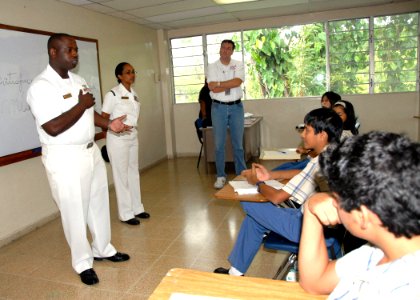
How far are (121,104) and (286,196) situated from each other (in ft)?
7.24

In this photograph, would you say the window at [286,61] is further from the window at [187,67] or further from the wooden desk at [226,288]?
the wooden desk at [226,288]

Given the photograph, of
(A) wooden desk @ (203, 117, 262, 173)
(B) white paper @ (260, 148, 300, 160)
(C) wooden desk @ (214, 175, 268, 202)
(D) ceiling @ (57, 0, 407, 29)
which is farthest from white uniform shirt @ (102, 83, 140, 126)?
(A) wooden desk @ (203, 117, 262, 173)

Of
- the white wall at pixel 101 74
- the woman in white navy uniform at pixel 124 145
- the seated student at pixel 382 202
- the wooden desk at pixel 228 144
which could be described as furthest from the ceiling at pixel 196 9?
the seated student at pixel 382 202

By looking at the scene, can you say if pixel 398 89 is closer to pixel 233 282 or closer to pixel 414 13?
pixel 414 13

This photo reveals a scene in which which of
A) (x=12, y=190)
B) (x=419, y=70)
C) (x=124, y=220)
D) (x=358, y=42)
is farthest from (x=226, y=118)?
(x=419, y=70)

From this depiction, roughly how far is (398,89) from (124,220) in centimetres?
541

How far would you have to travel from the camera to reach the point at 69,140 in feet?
8.11

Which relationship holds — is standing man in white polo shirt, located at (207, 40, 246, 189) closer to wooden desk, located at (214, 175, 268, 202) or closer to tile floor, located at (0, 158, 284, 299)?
tile floor, located at (0, 158, 284, 299)

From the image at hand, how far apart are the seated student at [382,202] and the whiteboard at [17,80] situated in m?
3.44

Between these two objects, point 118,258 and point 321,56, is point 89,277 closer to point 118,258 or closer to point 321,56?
point 118,258

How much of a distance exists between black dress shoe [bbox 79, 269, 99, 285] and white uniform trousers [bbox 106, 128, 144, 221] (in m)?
1.17

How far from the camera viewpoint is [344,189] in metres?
0.80

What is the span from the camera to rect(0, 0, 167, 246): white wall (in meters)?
3.53

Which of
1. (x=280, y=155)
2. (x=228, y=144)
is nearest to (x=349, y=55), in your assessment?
(x=228, y=144)
